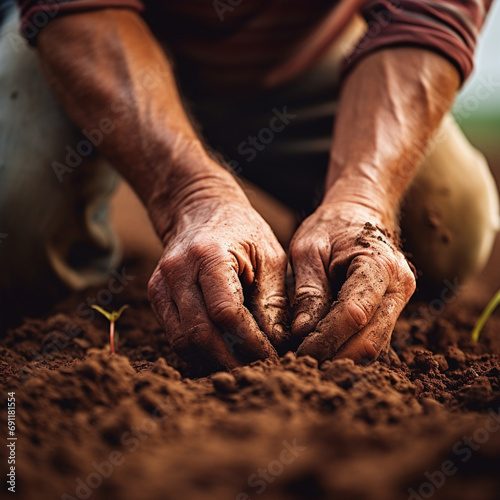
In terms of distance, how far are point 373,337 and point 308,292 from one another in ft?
0.43

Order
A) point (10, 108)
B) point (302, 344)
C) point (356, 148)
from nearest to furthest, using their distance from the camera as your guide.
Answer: point (302, 344)
point (356, 148)
point (10, 108)

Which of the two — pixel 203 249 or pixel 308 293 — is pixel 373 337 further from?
pixel 203 249

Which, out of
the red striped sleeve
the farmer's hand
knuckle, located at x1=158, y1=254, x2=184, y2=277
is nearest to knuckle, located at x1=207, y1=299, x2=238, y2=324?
the farmer's hand

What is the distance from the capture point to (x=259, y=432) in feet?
1.96

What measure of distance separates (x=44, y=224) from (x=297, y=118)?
91cm

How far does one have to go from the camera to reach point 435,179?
176 centimetres

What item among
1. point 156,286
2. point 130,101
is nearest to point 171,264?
point 156,286

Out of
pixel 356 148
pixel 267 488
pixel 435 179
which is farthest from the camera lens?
pixel 435 179

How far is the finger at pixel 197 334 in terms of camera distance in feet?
2.74

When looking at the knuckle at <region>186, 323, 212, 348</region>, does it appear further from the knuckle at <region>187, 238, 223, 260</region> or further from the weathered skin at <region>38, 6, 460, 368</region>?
the knuckle at <region>187, 238, 223, 260</region>

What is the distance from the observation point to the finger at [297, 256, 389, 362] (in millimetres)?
806

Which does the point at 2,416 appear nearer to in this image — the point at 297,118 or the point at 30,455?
the point at 30,455

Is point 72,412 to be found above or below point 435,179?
above

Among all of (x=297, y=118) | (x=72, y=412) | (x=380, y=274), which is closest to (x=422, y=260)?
(x=297, y=118)
